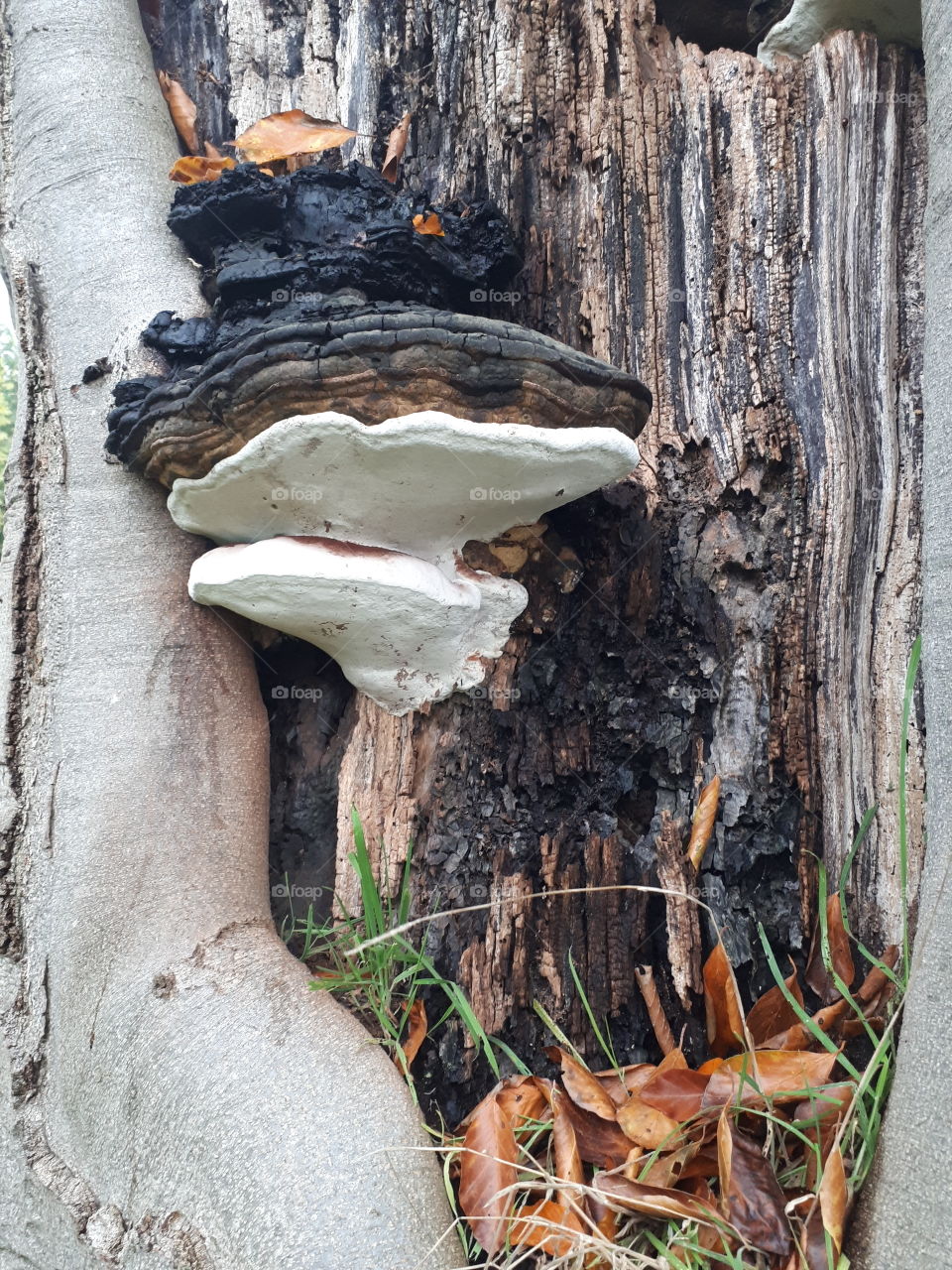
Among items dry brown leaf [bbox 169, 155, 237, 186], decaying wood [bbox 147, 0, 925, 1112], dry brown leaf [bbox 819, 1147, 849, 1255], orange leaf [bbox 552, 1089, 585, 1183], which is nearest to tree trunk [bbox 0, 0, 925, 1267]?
decaying wood [bbox 147, 0, 925, 1112]

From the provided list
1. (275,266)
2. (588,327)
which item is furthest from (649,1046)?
(275,266)

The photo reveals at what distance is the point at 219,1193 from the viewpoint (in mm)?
1675

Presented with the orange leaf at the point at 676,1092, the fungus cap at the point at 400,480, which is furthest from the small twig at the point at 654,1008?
the fungus cap at the point at 400,480

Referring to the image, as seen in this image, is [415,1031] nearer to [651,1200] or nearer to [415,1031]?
[415,1031]

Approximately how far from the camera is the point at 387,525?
205 centimetres

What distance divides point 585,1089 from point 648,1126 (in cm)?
18

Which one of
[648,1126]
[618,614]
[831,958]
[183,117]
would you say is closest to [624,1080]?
[648,1126]

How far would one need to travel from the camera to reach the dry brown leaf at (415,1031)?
1981mm

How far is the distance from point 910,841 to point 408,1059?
1258 millimetres

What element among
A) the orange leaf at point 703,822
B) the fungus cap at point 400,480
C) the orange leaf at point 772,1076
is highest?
the fungus cap at point 400,480

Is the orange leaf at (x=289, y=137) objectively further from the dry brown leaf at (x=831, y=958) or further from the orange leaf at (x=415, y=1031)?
the dry brown leaf at (x=831, y=958)

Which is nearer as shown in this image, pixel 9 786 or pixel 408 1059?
pixel 408 1059

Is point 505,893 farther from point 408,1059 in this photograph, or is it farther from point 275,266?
point 275,266

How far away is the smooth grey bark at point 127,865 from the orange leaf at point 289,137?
0.32 metres
